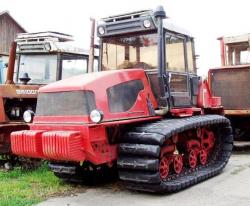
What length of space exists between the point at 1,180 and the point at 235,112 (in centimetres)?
584

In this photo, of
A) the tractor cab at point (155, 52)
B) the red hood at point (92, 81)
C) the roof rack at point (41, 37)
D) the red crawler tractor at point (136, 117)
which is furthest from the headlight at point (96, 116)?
the roof rack at point (41, 37)

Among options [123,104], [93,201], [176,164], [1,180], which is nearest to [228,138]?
[176,164]

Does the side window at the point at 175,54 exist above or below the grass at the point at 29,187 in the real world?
above

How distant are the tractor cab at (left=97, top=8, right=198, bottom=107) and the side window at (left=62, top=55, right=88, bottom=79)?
1.62m

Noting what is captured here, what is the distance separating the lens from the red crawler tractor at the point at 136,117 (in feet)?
22.0

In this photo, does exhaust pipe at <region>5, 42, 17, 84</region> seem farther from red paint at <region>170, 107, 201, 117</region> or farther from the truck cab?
red paint at <region>170, 107, 201, 117</region>

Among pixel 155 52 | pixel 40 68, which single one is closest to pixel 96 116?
pixel 155 52

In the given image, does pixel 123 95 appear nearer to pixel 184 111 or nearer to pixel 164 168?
pixel 164 168

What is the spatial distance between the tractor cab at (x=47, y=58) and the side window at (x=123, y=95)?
2768 mm

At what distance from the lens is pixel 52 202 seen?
6719 millimetres

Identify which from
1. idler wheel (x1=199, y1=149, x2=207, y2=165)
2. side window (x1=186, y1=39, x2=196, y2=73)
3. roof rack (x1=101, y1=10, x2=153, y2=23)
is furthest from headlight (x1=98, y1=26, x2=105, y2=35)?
idler wheel (x1=199, y1=149, x2=207, y2=165)

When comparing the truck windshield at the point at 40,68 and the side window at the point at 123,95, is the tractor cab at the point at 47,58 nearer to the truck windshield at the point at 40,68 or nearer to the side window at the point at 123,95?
the truck windshield at the point at 40,68

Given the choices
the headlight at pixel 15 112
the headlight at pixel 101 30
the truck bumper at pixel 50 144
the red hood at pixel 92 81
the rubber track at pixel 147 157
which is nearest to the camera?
the truck bumper at pixel 50 144

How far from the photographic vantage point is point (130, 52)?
8250mm
